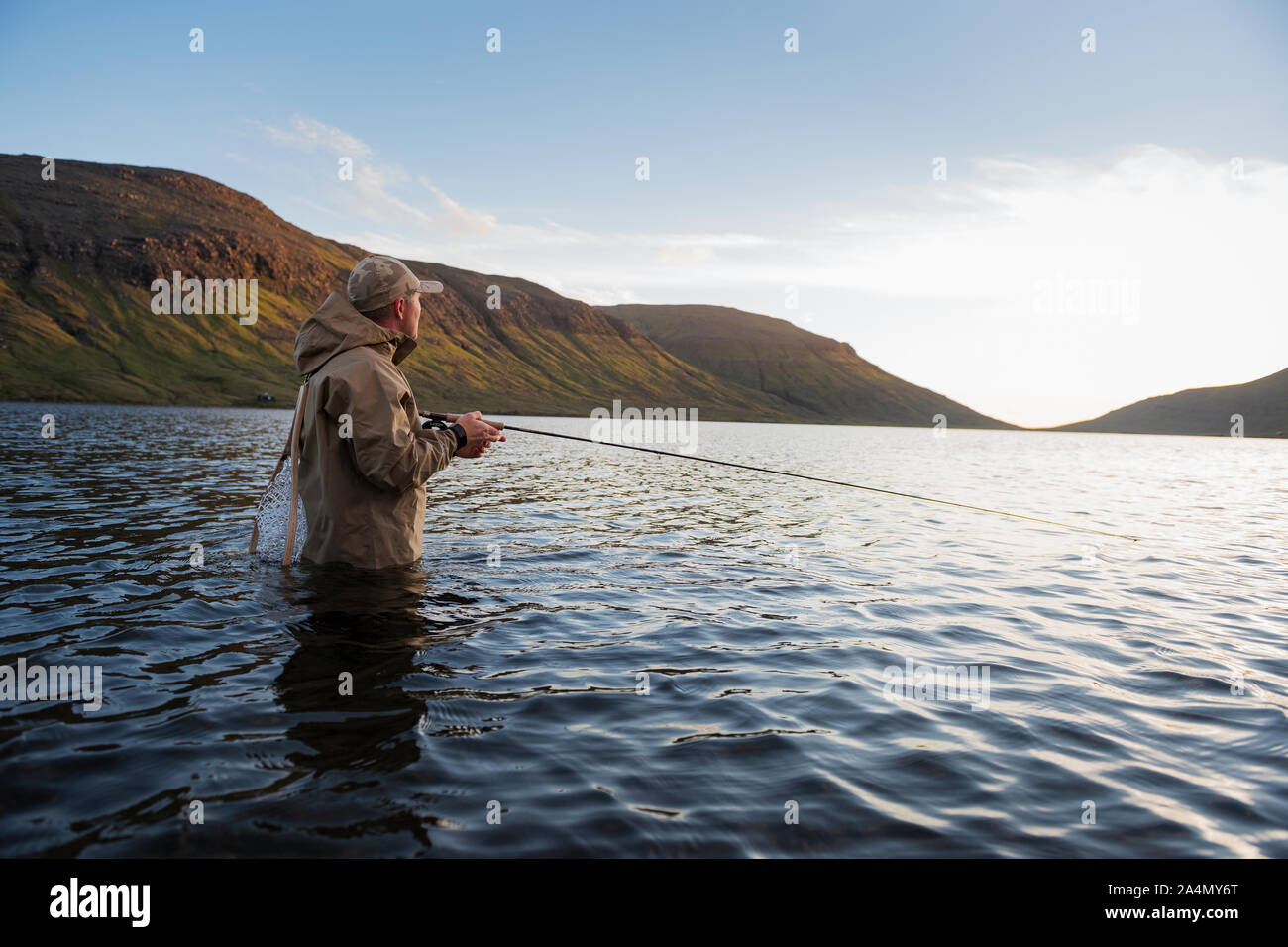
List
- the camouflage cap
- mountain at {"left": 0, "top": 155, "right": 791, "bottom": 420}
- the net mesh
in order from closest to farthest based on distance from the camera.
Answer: the camouflage cap → the net mesh → mountain at {"left": 0, "top": 155, "right": 791, "bottom": 420}

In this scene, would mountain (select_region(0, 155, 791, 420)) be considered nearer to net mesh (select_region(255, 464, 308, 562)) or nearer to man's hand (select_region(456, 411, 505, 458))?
net mesh (select_region(255, 464, 308, 562))

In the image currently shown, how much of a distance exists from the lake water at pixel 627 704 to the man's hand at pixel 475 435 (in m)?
1.65

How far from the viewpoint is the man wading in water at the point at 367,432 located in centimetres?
712

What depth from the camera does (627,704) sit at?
6.12m

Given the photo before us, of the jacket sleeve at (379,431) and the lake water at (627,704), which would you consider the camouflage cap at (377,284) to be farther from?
the lake water at (627,704)

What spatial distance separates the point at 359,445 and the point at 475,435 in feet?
4.06

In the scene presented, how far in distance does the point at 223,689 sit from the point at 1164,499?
35382mm

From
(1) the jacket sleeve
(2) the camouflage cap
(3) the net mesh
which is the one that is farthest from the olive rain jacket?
(3) the net mesh

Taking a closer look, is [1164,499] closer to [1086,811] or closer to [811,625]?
[811,625]

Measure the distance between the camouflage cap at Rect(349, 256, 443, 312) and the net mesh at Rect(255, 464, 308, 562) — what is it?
Answer: 193 cm

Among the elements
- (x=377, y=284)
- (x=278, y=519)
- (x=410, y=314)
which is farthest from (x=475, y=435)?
(x=278, y=519)

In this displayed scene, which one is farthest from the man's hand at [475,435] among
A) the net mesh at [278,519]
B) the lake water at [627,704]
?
the net mesh at [278,519]

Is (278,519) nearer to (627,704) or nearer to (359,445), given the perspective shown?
(359,445)

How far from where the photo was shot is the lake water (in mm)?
4184
